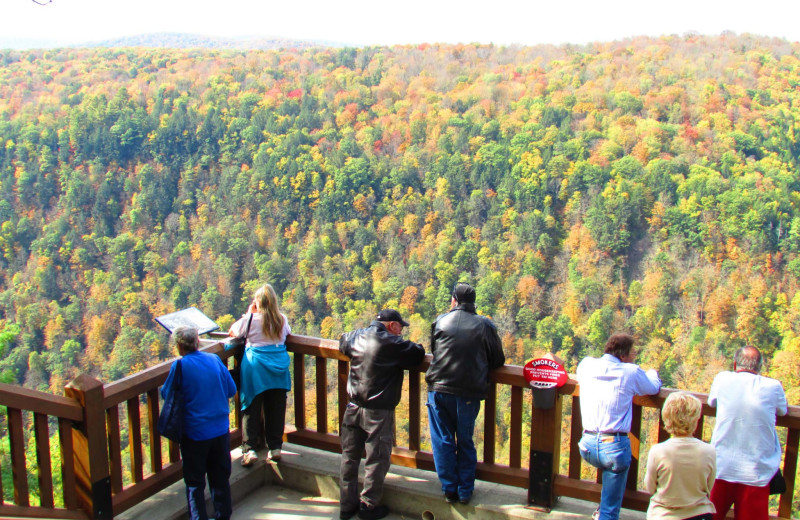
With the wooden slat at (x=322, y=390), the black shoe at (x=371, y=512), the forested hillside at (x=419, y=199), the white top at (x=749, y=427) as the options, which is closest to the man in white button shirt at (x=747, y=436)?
the white top at (x=749, y=427)

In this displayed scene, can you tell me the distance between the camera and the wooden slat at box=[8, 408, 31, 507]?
106 inches

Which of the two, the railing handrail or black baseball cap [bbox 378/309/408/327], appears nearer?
the railing handrail

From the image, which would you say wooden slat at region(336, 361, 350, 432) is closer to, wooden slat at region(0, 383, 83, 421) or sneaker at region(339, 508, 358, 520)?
sneaker at region(339, 508, 358, 520)

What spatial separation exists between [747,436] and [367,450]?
179cm

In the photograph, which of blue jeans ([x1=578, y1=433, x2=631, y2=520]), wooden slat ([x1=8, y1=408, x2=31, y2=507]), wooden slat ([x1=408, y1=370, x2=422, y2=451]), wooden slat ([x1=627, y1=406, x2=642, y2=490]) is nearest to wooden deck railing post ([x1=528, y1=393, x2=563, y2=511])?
blue jeans ([x1=578, y1=433, x2=631, y2=520])

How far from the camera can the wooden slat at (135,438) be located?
123 inches

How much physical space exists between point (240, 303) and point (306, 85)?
44102 mm

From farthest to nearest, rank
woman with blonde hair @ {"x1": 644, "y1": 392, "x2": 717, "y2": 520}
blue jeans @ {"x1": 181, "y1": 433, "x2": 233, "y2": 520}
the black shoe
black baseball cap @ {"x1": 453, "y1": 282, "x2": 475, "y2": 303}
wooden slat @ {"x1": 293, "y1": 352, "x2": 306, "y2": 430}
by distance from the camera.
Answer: wooden slat @ {"x1": 293, "y1": 352, "x2": 306, "y2": 430} → the black shoe → black baseball cap @ {"x1": 453, "y1": 282, "x2": 475, "y2": 303} → blue jeans @ {"x1": 181, "y1": 433, "x2": 233, "y2": 520} → woman with blonde hair @ {"x1": 644, "y1": 392, "x2": 717, "y2": 520}

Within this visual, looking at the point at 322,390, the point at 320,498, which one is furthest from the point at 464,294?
the point at 320,498

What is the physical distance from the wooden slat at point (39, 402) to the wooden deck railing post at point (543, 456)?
2.20 m

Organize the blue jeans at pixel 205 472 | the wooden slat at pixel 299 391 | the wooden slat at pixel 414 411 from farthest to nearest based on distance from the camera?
the wooden slat at pixel 299 391
the wooden slat at pixel 414 411
the blue jeans at pixel 205 472

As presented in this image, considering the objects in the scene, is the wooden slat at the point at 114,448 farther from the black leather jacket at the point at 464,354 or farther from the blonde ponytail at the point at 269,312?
the black leather jacket at the point at 464,354

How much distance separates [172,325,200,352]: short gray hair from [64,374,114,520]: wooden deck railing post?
1.28 ft

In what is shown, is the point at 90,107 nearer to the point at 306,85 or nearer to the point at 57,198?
the point at 57,198
